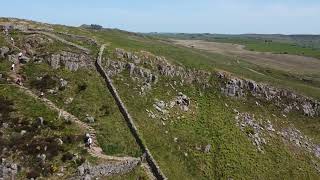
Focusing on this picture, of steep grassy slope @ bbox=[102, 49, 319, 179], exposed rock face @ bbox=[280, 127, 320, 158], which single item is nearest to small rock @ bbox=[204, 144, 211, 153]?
steep grassy slope @ bbox=[102, 49, 319, 179]

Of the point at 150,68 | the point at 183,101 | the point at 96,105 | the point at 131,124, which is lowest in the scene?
the point at 131,124

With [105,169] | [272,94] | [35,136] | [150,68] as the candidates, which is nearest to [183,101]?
[150,68]

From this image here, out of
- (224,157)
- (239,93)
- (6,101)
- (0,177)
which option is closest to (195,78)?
(239,93)

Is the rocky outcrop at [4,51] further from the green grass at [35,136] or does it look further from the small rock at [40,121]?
the small rock at [40,121]

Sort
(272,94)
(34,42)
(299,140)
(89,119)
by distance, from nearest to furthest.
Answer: (89,119) < (34,42) < (299,140) < (272,94)

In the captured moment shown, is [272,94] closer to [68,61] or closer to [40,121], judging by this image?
[68,61]

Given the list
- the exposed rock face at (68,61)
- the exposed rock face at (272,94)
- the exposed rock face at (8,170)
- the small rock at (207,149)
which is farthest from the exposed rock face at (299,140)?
the exposed rock face at (8,170)
